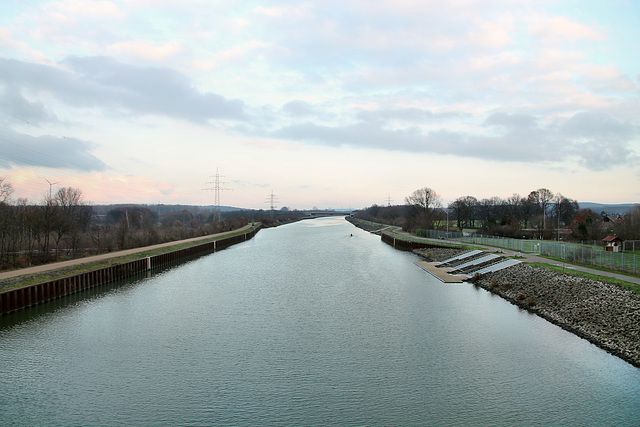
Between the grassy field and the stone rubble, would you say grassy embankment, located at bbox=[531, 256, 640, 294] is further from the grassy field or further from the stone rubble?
the stone rubble

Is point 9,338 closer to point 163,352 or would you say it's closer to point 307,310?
point 163,352

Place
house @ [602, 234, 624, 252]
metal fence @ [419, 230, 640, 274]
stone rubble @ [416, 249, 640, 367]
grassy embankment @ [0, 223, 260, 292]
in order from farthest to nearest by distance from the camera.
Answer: house @ [602, 234, 624, 252]
metal fence @ [419, 230, 640, 274]
grassy embankment @ [0, 223, 260, 292]
stone rubble @ [416, 249, 640, 367]

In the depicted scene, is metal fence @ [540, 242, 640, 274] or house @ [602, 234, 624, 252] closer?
metal fence @ [540, 242, 640, 274]

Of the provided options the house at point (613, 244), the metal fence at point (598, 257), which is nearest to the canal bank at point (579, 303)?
the metal fence at point (598, 257)

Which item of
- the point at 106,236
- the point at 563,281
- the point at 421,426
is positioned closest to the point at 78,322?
the point at 421,426

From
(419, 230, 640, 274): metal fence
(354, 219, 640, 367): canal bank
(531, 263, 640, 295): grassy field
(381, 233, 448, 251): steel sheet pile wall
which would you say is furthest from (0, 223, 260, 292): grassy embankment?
(381, 233, 448, 251): steel sheet pile wall
